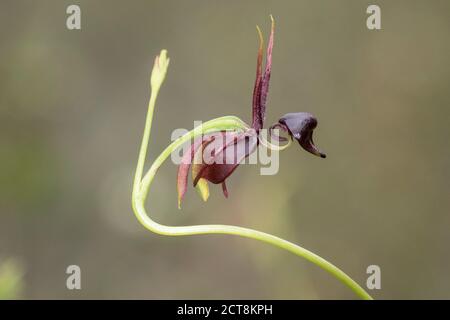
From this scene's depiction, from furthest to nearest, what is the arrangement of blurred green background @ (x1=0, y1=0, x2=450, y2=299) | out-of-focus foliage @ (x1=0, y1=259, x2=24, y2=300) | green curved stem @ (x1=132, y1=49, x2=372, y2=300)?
1. blurred green background @ (x1=0, y1=0, x2=450, y2=299)
2. green curved stem @ (x1=132, y1=49, x2=372, y2=300)
3. out-of-focus foliage @ (x1=0, y1=259, x2=24, y2=300)

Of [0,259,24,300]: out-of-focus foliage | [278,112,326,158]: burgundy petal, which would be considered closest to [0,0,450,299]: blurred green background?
[278,112,326,158]: burgundy petal

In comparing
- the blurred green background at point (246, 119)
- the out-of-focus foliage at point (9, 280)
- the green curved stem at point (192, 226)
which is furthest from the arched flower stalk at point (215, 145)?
the blurred green background at point (246, 119)

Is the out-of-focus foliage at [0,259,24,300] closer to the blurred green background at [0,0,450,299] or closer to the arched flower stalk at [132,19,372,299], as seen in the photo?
the arched flower stalk at [132,19,372,299]

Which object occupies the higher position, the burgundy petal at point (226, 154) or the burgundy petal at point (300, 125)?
the burgundy petal at point (300, 125)

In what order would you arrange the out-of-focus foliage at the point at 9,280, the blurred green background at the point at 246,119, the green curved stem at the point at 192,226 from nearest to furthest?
the out-of-focus foliage at the point at 9,280
the green curved stem at the point at 192,226
the blurred green background at the point at 246,119

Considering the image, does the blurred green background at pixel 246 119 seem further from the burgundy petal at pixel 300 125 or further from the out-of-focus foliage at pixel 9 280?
the out-of-focus foliage at pixel 9 280
